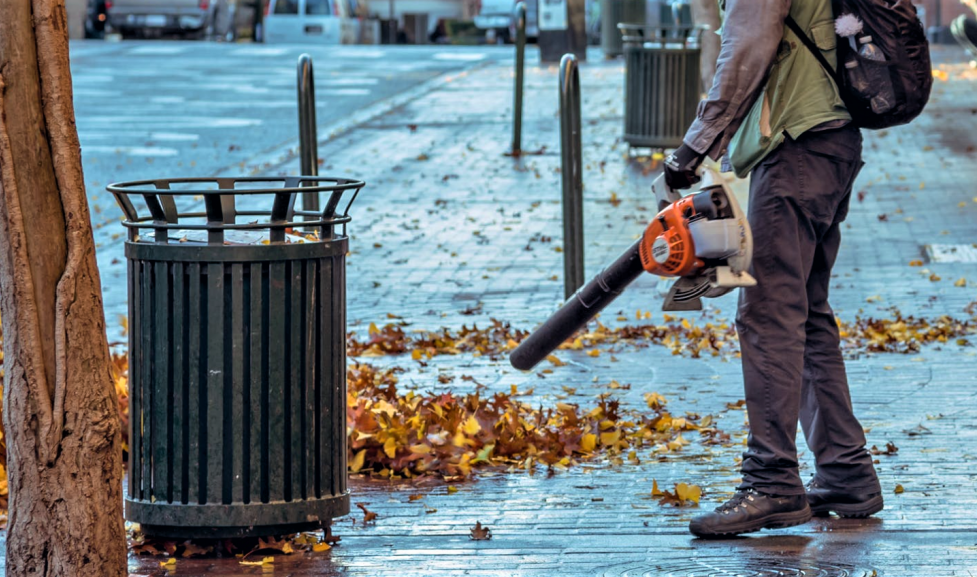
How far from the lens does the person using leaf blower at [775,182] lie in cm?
431

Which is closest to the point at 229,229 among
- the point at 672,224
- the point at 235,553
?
the point at 235,553

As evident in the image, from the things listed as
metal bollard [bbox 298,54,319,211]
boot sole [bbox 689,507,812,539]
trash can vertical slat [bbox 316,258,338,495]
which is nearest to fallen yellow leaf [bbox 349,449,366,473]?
trash can vertical slat [bbox 316,258,338,495]

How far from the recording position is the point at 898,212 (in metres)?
11.2

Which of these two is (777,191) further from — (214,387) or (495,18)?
(495,18)

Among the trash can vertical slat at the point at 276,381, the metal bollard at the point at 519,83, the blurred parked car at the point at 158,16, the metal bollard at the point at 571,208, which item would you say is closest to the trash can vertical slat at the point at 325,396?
the trash can vertical slat at the point at 276,381

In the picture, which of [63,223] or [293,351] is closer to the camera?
[63,223]

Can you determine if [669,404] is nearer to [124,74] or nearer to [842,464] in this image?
[842,464]

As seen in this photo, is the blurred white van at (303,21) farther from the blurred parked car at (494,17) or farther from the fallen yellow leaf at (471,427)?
the fallen yellow leaf at (471,427)

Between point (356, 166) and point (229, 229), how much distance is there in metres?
9.89

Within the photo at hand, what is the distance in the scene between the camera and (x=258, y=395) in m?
4.13

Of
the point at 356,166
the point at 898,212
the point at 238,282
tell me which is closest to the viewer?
the point at 238,282

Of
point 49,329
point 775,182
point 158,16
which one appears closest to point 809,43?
point 775,182

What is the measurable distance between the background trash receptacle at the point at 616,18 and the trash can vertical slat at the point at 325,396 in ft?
72.3

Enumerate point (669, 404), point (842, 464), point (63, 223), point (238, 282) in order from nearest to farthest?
point (63, 223) → point (238, 282) → point (842, 464) → point (669, 404)
